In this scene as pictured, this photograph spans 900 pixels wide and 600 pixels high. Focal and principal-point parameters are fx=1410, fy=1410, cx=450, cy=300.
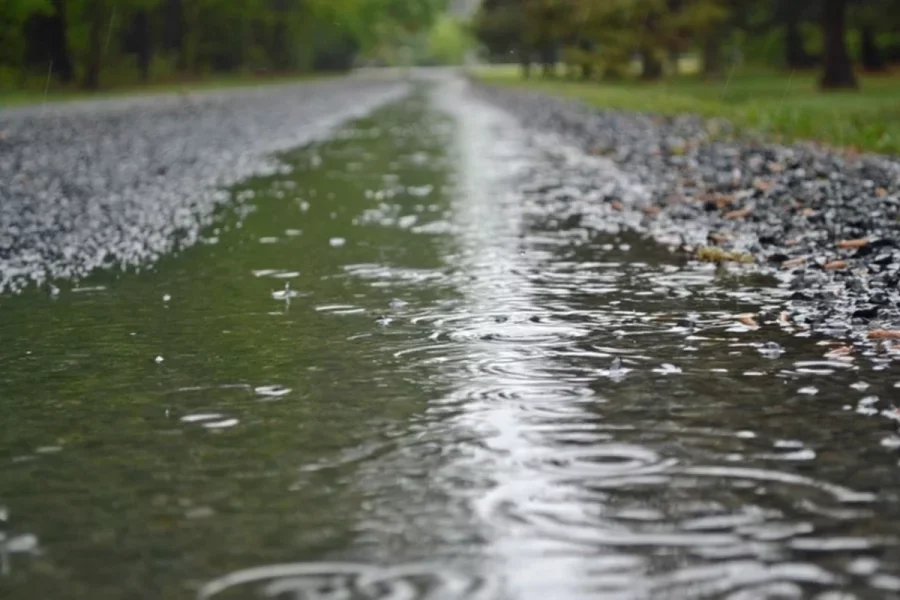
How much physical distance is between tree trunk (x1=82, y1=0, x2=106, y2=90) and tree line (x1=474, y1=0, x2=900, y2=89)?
2203cm

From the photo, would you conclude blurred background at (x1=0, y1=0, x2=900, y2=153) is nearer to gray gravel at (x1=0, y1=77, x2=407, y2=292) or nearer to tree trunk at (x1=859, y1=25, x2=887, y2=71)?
tree trunk at (x1=859, y1=25, x2=887, y2=71)

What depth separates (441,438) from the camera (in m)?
6.42

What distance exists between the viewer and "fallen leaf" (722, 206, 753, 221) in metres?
14.5

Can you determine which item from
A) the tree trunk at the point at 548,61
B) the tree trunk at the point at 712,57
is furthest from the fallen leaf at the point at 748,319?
the tree trunk at the point at 548,61

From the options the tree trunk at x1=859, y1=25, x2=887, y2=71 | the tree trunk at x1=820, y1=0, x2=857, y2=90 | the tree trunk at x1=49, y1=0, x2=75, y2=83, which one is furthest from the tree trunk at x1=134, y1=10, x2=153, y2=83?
the tree trunk at x1=820, y1=0, x2=857, y2=90

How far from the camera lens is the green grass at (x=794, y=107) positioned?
78.2 ft

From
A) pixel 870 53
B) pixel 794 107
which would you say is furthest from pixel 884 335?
pixel 870 53

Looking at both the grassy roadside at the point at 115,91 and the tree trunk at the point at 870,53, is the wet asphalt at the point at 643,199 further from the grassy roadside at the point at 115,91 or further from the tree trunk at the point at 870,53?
the tree trunk at the point at 870,53

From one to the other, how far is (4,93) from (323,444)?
48095 millimetres

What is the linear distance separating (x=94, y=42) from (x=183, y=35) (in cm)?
3304

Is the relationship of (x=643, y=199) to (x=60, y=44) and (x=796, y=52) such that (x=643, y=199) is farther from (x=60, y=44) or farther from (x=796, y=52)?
(x=796, y=52)

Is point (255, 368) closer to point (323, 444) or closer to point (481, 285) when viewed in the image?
point (323, 444)

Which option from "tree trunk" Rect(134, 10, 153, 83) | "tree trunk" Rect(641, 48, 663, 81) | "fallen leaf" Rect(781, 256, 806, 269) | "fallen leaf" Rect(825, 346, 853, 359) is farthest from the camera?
"tree trunk" Rect(134, 10, 153, 83)

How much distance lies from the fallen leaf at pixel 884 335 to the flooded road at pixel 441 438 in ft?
0.98
